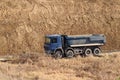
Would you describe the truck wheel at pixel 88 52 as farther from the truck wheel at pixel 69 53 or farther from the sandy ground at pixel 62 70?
the sandy ground at pixel 62 70

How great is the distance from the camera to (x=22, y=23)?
42156 mm

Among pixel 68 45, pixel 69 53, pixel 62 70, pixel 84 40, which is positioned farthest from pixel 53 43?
pixel 62 70

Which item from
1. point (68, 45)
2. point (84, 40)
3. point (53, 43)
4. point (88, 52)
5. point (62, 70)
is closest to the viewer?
point (62, 70)

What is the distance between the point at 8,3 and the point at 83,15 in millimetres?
9111

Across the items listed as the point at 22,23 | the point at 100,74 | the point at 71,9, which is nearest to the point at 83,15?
the point at 71,9

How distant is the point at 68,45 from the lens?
36.3 m

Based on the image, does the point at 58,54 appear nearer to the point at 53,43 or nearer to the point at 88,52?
the point at 53,43

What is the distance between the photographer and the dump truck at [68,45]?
36094mm

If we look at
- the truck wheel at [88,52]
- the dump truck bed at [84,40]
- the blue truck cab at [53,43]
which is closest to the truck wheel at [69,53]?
the dump truck bed at [84,40]

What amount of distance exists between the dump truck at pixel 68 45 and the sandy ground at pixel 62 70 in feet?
8.60

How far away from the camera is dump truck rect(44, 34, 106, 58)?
3609 centimetres

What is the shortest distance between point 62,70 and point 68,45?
30.8 ft

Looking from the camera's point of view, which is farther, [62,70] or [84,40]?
[84,40]

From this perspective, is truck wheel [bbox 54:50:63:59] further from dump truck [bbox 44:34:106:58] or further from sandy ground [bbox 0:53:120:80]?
sandy ground [bbox 0:53:120:80]
